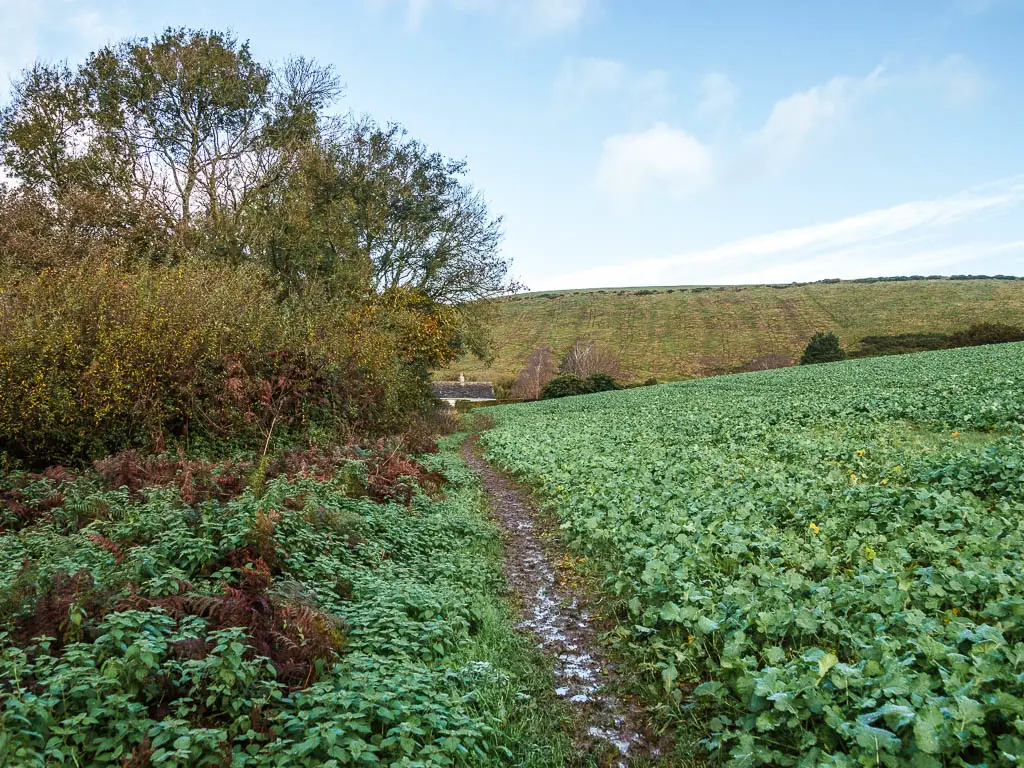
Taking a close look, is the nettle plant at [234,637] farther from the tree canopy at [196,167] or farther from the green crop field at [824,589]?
the tree canopy at [196,167]

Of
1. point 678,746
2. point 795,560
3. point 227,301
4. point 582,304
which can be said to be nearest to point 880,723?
point 678,746

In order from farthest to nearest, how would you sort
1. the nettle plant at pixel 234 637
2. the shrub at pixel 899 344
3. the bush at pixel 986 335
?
the shrub at pixel 899 344 → the bush at pixel 986 335 → the nettle plant at pixel 234 637

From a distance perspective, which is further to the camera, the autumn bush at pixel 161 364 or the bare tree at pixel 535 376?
the bare tree at pixel 535 376

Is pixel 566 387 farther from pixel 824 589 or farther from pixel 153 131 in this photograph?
pixel 824 589

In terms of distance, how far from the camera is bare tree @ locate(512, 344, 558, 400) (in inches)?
2576

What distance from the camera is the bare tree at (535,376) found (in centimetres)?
6544

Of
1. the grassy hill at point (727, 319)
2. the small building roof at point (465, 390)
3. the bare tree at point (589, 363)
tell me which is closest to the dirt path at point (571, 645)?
the small building roof at point (465, 390)

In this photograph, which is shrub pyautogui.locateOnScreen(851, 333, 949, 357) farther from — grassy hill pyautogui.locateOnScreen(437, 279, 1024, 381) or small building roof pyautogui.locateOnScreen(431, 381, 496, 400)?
small building roof pyautogui.locateOnScreen(431, 381, 496, 400)

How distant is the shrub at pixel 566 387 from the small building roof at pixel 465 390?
8.51m

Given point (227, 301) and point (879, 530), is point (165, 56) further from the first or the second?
point (879, 530)

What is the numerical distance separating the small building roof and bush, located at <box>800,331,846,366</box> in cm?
3564

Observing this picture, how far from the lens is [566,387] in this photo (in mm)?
58031

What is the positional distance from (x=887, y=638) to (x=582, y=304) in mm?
111326

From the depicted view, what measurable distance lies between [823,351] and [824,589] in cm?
6627
